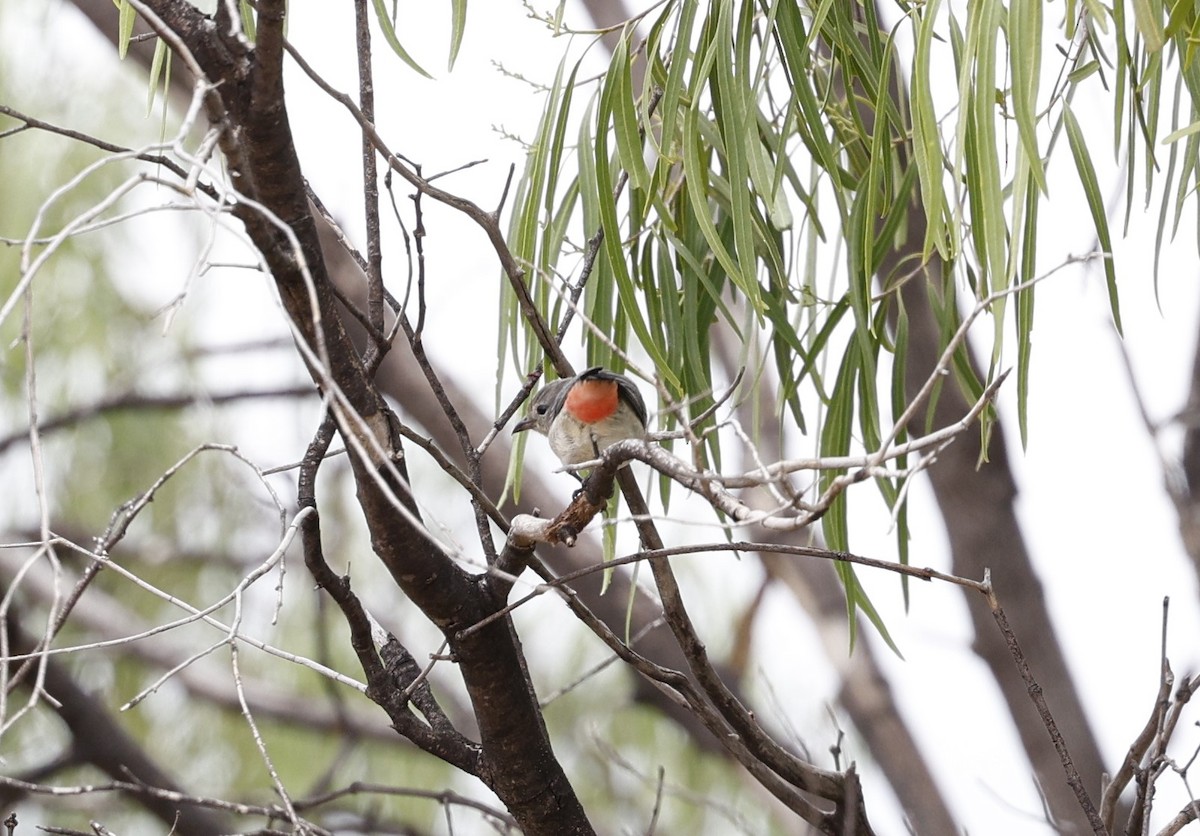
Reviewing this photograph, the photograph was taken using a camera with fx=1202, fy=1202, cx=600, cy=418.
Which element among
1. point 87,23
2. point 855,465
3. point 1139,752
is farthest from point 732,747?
point 87,23

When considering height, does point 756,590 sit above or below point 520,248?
above

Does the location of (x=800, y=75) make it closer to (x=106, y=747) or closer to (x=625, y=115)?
(x=625, y=115)

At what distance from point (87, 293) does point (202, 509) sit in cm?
68

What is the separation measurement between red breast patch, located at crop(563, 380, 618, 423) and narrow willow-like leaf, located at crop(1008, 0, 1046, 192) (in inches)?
18.1

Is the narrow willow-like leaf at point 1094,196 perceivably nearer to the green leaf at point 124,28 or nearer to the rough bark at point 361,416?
the rough bark at point 361,416

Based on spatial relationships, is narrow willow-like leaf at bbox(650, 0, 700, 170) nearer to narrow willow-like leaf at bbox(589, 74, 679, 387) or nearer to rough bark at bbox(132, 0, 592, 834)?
narrow willow-like leaf at bbox(589, 74, 679, 387)

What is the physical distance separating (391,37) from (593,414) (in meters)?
0.45

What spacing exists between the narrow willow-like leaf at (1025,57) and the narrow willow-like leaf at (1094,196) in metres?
0.27

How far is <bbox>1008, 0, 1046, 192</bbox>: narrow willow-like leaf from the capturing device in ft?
2.96

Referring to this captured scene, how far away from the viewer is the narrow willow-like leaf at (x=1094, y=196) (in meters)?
1.16

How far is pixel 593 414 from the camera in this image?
121 cm

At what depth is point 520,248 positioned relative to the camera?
1338 mm

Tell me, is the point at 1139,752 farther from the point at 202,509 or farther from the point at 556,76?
the point at 202,509

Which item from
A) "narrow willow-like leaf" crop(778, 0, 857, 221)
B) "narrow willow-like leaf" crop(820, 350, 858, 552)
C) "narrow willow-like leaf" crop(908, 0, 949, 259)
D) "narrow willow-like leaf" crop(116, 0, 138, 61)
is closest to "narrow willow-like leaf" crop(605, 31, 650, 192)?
"narrow willow-like leaf" crop(778, 0, 857, 221)
